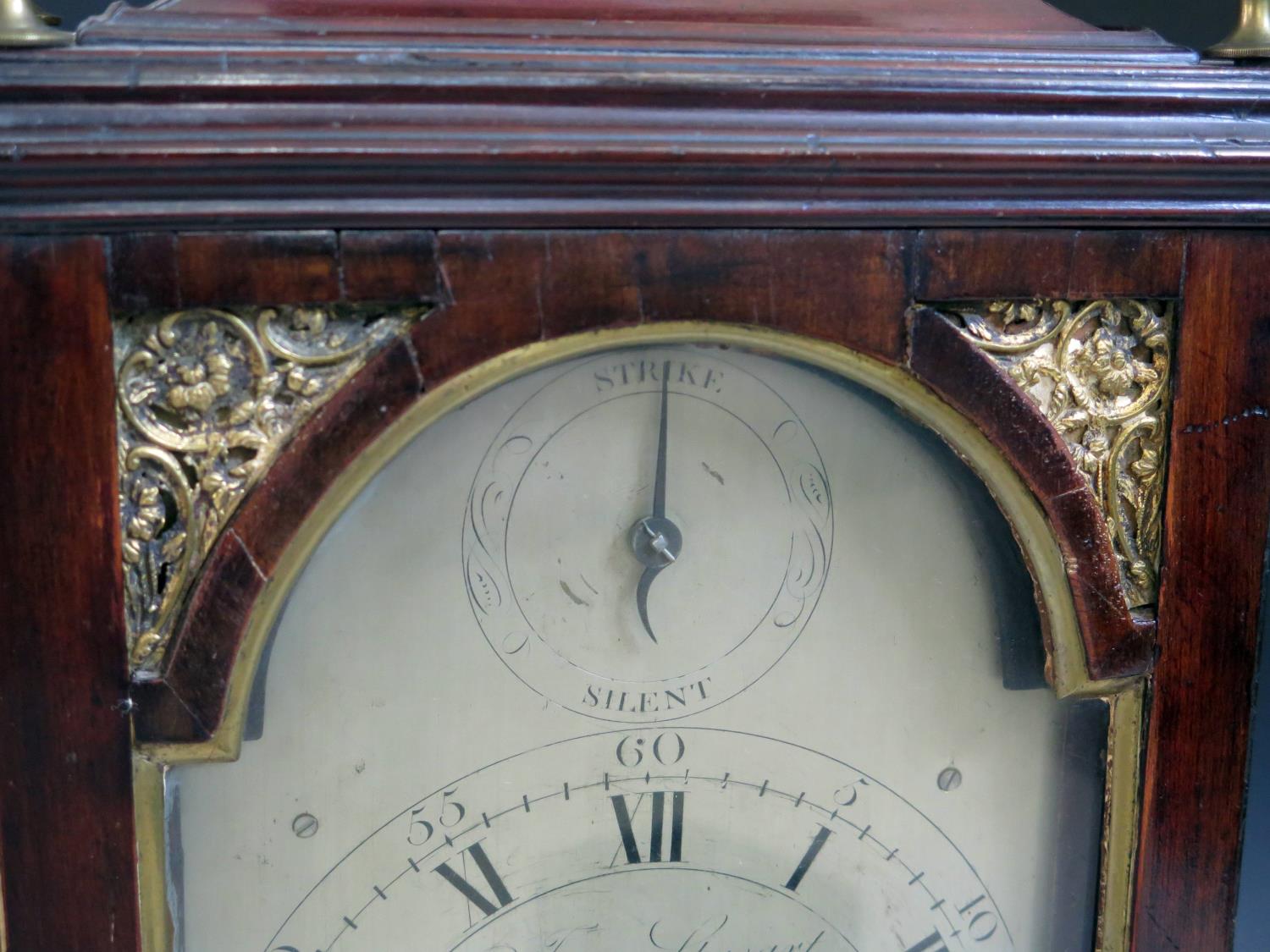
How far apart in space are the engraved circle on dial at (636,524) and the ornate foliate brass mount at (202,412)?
101 mm

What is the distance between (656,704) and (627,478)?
133 millimetres

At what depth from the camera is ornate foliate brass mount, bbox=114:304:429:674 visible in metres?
0.67

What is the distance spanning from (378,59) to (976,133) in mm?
291

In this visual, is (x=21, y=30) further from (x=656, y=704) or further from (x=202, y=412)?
(x=656, y=704)

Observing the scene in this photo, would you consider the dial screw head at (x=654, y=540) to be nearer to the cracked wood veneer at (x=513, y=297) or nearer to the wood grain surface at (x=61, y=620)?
the cracked wood veneer at (x=513, y=297)

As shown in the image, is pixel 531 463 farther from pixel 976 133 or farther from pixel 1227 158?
pixel 1227 158

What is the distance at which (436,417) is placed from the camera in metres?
0.69

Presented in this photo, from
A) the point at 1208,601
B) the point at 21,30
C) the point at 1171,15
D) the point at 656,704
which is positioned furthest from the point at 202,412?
the point at 1171,15

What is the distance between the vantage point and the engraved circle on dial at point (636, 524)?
74cm

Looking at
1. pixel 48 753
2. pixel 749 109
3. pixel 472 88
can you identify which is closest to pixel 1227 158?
pixel 749 109

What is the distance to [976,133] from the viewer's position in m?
0.70

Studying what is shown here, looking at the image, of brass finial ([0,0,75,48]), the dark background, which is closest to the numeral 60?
brass finial ([0,0,75,48])

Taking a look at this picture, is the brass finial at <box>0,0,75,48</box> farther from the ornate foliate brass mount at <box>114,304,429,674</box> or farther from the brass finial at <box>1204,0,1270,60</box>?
the brass finial at <box>1204,0,1270,60</box>
